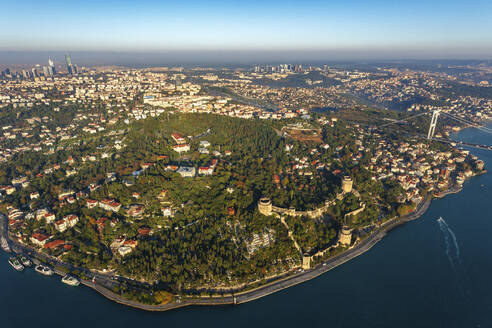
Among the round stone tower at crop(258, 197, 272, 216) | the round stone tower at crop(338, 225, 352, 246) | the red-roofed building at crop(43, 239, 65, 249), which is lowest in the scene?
the red-roofed building at crop(43, 239, 65, 249)

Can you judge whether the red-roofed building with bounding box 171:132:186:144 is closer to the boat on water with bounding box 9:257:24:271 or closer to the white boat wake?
the boat on water with bounding box 9:257:24:271

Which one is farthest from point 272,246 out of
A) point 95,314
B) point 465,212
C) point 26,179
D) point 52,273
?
point 26,179

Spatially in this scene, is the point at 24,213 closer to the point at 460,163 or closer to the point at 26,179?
the point at 26,179

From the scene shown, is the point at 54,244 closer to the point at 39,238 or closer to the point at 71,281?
the point at 39,238

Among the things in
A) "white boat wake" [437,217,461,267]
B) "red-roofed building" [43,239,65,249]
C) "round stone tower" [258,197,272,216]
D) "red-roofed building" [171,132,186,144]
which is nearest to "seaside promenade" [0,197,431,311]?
"red-roofed building" [43,239,65,249]

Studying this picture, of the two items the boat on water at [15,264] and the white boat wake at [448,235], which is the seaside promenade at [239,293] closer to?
the boat on water at [15,264]

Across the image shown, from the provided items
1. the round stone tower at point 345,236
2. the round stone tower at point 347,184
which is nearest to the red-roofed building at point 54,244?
the round stone tower at point 345,236
